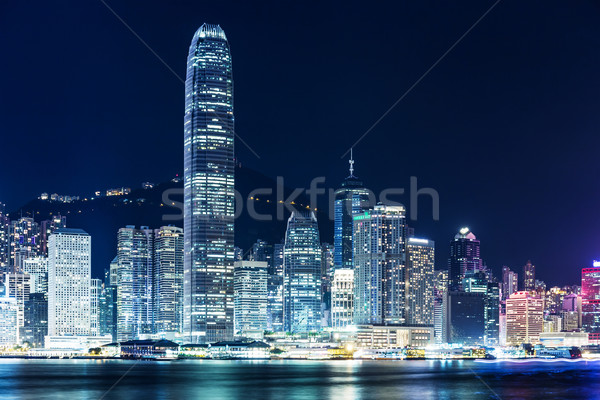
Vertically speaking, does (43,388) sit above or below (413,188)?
below

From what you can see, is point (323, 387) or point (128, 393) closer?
point (128, 393)

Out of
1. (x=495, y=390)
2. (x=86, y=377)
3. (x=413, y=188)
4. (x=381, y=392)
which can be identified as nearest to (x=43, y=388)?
(x=86, y=377)

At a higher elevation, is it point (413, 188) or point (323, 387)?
point (413, 188)

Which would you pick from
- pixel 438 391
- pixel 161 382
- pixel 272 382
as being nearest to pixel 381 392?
pixel 438 391

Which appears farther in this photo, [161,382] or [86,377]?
[86,377]

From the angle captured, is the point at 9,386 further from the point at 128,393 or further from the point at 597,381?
the point at 597,381

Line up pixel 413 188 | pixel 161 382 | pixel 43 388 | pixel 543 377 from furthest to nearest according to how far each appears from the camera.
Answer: pixel 413 188 < pixel 543 377 < pixel 161 382 < pixel 43 388

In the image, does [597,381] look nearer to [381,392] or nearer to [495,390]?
[495,390]

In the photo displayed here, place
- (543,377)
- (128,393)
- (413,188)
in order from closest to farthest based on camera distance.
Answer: (128,393), (543,377), (413,188)

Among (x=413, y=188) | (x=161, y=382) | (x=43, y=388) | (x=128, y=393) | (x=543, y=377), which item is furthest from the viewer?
(x=413, y=188)
